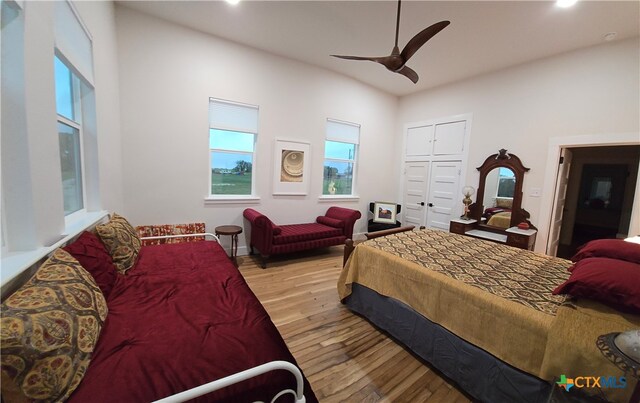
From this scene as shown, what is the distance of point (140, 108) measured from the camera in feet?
10.3

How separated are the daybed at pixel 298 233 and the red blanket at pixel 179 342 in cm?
163

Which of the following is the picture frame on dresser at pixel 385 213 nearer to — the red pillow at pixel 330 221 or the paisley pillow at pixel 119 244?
the red pillow at pixel 330 221

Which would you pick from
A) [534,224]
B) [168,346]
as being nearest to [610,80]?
[534,224]

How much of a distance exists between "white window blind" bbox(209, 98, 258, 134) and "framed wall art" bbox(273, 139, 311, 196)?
524mm

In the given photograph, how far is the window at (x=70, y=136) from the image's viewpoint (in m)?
1.89

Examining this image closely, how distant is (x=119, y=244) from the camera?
75.1 inches

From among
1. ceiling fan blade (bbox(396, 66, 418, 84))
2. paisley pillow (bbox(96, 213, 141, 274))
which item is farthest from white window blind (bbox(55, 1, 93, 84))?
ceiling fan blade (bbox(396, 66, 418, 84))

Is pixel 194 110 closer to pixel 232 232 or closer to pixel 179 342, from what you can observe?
pixel 232 232

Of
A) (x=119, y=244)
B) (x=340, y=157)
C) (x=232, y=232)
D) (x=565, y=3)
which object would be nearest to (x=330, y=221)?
(x=340, y=157)

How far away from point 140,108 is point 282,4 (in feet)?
7.33

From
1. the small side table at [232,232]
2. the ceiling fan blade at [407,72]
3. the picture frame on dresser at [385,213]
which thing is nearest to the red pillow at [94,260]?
the small side table at [232,232]

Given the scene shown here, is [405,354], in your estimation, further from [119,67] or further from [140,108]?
[119,67]

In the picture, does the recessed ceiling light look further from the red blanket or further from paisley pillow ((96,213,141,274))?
paisley pillow ((96,213,141,274))

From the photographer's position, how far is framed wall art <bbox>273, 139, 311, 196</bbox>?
4.16 m
